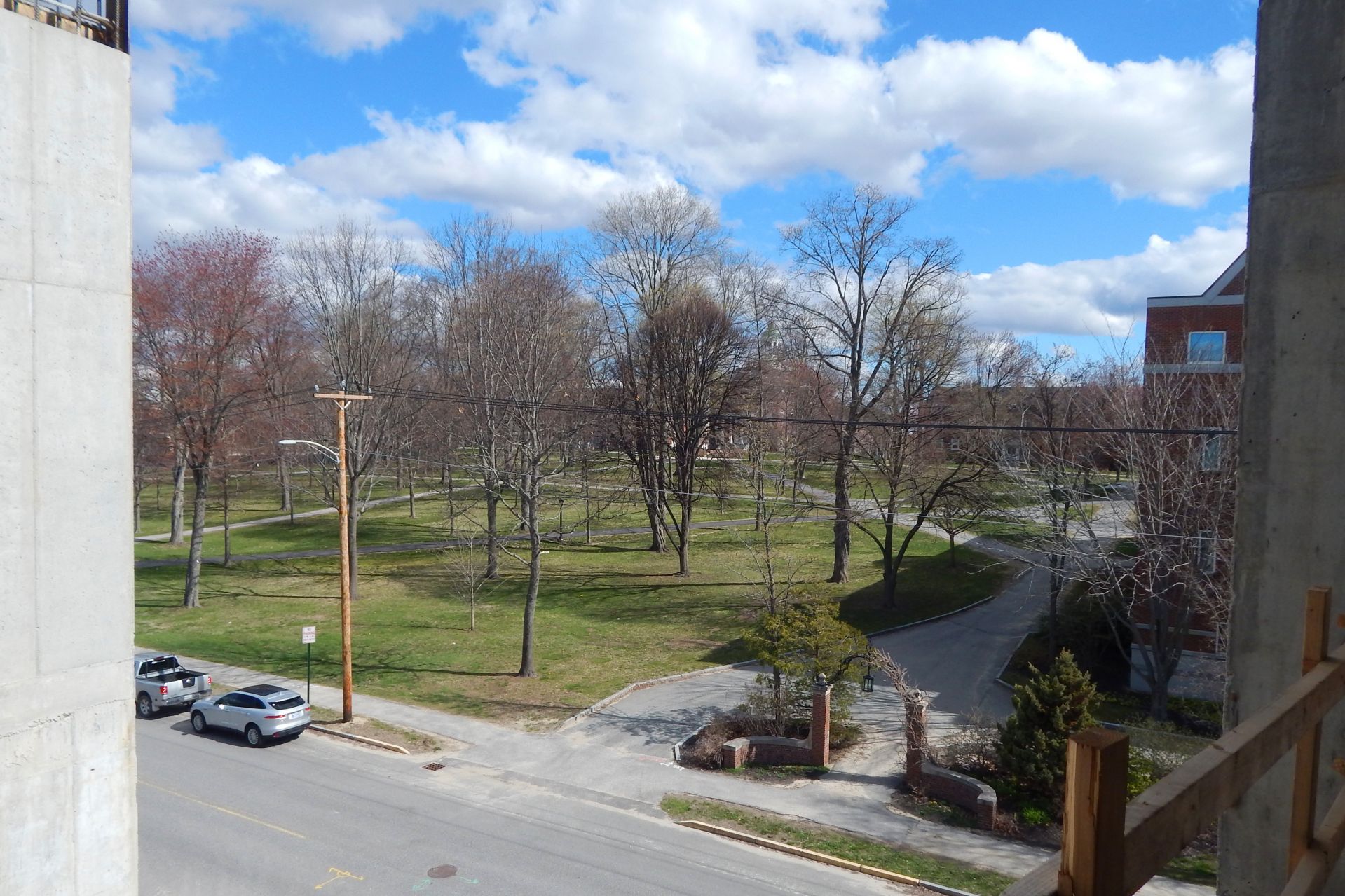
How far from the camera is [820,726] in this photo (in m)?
16.6

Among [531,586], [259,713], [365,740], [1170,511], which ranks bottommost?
[365,740]

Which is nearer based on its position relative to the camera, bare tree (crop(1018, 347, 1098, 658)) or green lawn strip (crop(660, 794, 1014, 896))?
green lawn strip (crop(660, 794, 1014, 896))

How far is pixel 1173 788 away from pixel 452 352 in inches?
1363

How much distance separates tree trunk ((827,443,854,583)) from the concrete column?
401 inches

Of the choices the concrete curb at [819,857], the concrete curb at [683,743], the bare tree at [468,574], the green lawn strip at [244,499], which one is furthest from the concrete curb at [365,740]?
the green lawn strip at [244,499]

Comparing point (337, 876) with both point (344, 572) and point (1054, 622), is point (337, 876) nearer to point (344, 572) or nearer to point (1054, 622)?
point (344, 572)

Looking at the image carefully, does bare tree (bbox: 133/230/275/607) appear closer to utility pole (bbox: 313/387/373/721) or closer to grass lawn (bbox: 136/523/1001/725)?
grass lawn (bbox: 136/523/1001/725)

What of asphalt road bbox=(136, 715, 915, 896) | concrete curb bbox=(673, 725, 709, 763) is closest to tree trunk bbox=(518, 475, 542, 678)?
asphalt road bbox=(136, 715, 915, 896)

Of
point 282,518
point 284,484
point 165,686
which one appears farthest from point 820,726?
point 282,518

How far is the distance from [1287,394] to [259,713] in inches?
732

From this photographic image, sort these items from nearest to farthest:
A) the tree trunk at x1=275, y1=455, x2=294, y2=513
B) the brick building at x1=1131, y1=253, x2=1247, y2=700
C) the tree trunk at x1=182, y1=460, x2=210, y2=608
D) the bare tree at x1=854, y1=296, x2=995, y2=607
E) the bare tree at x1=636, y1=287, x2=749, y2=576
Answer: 1. the brick building at x1=1131, y1=253, x2=1247, y2=700
2. the bare tree at x1=854, y1=296, x2=995, y2=607
3. the tree trunk at x1=182, y1=460, x2=210, y2=608
4. the bare tree at x1=636, y1=287, x2=749, y2=576
5. the tree trunk at x1=275, y1=455, x2=294, y2=513

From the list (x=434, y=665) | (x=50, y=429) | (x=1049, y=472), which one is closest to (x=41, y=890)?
(x=50, y=429)

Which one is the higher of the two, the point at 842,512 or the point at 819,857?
the point at 842,512

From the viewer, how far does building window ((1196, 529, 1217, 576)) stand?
16062mm
